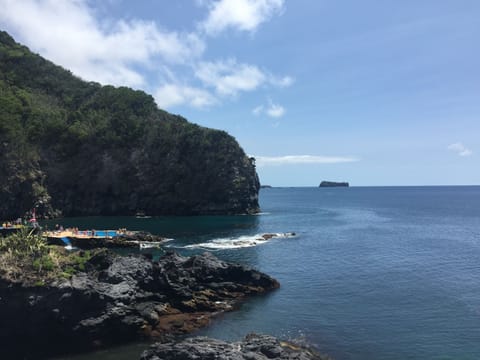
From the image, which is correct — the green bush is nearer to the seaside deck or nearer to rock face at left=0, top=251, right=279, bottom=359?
rock face at left=0, top=251, right=279, bottom=359

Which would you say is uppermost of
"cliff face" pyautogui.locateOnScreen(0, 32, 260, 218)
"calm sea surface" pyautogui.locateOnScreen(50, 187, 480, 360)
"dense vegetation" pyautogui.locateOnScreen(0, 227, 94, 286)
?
"cliff face" pyautogui.locateOnScreen(0, 32, 260, 218)

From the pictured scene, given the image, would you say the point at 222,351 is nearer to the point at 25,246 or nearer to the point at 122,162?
the point at 25,246

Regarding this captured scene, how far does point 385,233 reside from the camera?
8119 centimetres

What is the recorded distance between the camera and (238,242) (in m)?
68.8

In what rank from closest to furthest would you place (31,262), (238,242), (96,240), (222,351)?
(222,351) < (31,262) < (96,240) < (238,242)

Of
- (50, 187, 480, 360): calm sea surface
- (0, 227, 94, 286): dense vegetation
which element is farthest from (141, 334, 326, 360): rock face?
(0, 227, 94, 286): dense vegetation

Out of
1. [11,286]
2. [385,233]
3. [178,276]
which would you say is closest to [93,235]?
[178,276]

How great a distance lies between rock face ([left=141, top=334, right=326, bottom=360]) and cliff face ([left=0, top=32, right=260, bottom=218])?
88588 mm

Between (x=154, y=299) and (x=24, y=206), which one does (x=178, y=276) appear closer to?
(x=154, y=299)

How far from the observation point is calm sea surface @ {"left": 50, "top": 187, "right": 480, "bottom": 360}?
2797 centimetres

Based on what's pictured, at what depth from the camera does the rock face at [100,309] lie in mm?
27688

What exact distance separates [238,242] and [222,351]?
46.4 m

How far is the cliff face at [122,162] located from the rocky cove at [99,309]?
252 ft

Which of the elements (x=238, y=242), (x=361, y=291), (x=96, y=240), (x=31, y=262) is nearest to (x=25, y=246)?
(x=31, y=262)
